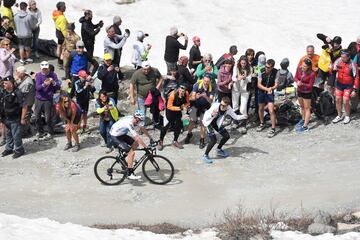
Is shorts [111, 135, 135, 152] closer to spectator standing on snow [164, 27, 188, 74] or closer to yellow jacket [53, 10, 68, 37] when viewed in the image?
spectator standing on snow [164, 27, 188, 74]

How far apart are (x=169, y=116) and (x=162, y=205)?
3.42 metres

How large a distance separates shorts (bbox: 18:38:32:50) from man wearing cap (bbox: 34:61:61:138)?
432 cm

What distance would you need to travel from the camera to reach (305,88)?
17531 millimetres

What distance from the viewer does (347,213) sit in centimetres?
1296

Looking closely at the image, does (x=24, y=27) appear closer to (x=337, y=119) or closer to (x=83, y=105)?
(x=83, y=105)

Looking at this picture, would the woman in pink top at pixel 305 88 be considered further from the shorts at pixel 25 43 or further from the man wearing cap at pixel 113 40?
the shorts at pixel 25 43

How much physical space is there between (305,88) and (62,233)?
8249mm

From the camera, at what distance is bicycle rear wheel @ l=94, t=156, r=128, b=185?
604 inches

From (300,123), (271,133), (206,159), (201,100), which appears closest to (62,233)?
(206,159)

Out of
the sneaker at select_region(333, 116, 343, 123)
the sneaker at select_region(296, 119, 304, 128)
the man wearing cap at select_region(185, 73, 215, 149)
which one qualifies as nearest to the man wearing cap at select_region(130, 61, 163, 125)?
the man wearing cap at select_region(185, 73, 215, 149)

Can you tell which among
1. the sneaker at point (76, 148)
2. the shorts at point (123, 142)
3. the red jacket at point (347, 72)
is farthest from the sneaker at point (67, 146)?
the red jacket at point (347, 72)

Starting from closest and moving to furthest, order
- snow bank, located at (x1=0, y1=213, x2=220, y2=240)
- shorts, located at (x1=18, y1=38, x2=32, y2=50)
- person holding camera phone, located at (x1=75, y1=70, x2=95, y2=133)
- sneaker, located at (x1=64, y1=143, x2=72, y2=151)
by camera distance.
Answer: snow bank, located at (x1=0, y1=213, x2=220, y2=240)
sneaker, located at (x1=64, y1=143, x2=72, y2=151)
person holding camera phone, located at (x1=75, y1=70, x2=95, y2=133)
shorts, located at (x1=18, y1=38, x2=32, y2=50)

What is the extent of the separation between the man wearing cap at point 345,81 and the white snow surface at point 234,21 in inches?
448

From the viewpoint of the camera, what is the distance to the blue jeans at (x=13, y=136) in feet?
55.8
